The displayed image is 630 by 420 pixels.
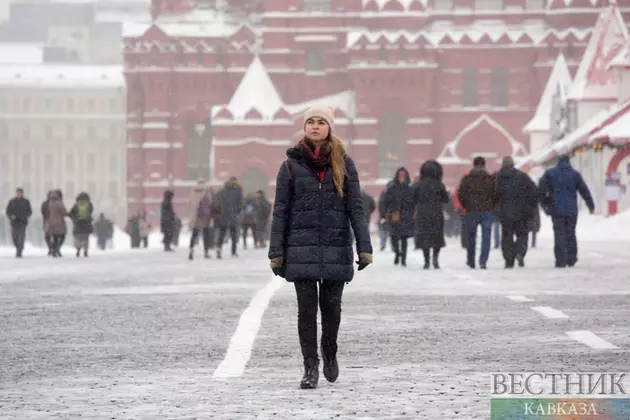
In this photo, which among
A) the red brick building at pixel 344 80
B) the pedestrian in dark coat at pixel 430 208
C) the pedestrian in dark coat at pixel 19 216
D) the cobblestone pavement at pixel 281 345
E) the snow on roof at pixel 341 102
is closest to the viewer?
the cobblestone pavement at pixel 281 345

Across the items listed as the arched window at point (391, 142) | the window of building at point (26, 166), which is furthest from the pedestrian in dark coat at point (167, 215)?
the window of building at point (26, 166)

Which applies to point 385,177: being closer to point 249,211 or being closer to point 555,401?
point 249,211

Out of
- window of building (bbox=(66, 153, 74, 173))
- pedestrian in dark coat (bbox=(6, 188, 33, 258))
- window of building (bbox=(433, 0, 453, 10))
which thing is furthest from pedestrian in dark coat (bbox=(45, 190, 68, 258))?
window of building (bbox=(66, 153, 74, 173))

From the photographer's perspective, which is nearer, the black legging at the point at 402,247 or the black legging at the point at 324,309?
the black legging at the point at 324,309

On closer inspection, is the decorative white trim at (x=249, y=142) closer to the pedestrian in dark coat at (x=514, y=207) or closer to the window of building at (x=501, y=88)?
the window of building at (x=501, y=88)

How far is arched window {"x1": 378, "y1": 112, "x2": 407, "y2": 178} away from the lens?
78562 mm

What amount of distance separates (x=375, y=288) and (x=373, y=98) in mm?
59665

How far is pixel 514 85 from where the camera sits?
79562 mm

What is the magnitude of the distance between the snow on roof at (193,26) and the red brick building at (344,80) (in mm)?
78

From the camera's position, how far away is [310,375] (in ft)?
28.3

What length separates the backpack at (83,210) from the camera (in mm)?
35875

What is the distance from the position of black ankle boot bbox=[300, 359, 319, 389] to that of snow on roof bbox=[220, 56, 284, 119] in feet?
226

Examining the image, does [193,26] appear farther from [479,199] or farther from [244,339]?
[244,339]

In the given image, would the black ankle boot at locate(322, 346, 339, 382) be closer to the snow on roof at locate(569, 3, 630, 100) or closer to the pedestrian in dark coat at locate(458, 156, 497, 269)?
the pedestrian in dark coat at locate(458, 156, 497, 269)
